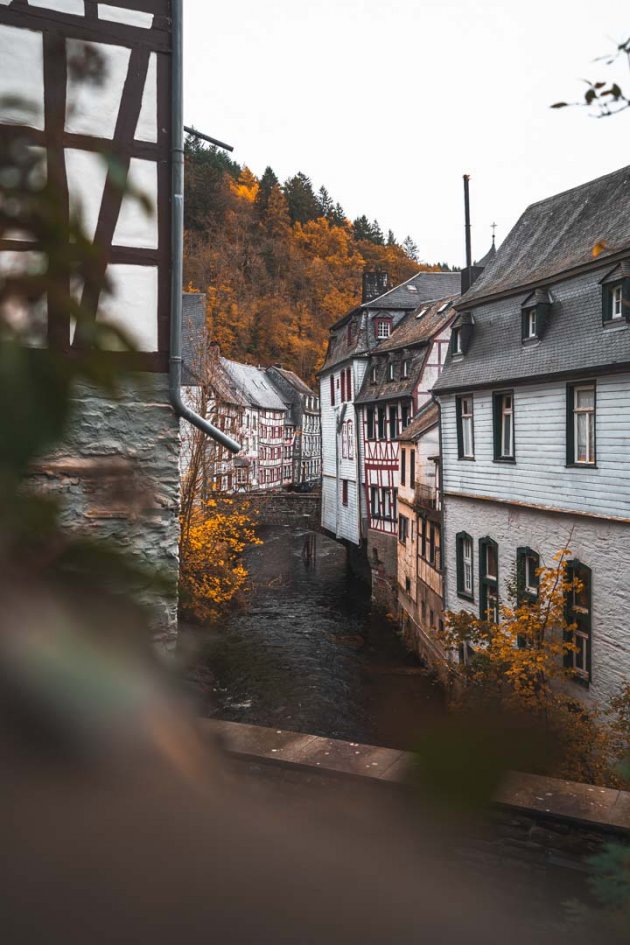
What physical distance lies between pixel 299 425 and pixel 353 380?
38294 mm

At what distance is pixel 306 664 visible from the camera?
78.6ft

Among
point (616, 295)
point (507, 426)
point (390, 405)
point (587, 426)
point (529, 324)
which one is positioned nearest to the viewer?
point (616, 295)

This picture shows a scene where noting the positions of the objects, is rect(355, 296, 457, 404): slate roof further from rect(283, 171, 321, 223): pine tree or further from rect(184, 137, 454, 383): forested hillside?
rect(283, 171, 321, 223): pine tree

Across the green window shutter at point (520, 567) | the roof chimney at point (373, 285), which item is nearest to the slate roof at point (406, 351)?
the roof chimney at point (373, 285)

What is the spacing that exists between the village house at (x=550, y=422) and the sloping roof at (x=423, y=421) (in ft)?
12.2

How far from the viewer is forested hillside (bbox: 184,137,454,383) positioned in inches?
3036

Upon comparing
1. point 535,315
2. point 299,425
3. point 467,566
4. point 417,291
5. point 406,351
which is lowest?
point 467,566

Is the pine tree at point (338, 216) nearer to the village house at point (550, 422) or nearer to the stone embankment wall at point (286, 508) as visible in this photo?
the stone embankment wall at point (286, 508)

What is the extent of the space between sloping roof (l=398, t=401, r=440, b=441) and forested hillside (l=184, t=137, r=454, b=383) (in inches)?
1651

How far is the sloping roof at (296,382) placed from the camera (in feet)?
246

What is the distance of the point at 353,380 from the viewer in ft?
121

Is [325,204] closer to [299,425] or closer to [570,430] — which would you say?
[299,425]

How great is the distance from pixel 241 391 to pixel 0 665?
197 feet

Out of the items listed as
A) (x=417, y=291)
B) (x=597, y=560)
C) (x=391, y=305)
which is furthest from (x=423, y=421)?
(x=417, y=291)
